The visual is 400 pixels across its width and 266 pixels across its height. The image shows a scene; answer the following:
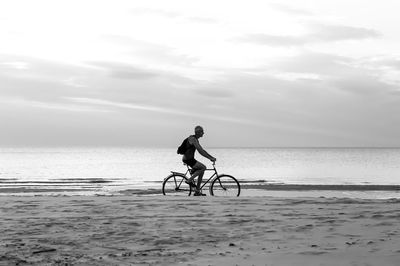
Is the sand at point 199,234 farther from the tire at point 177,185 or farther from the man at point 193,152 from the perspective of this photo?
the tire at point 177,185

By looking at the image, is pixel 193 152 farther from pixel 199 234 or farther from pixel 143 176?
pixel 143 176

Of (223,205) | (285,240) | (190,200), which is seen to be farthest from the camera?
(190,200)

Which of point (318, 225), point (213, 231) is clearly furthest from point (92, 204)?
point (318, 225)

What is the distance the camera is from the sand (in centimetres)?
626

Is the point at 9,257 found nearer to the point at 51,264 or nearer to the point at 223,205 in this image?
the point at 51,264

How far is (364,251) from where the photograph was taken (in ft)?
21.4

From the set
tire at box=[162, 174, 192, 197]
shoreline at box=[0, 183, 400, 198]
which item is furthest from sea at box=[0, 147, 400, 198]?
tire at box=[162, 174, 192, 197]

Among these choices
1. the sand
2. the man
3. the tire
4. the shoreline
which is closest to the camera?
the sand

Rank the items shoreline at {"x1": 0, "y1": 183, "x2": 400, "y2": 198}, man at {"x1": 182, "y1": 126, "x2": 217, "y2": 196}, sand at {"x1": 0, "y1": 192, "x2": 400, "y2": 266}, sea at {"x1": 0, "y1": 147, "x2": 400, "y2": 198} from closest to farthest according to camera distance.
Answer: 1. sand at {"x1": 0, "y1": 192, "x2": 400, "y2": 266}
2. man at {"x1": 182, "y1": 126, "x2": 217, "y2": 196}
3. shoreline at {"x1": 0, "y1": 183, "x2": 400, "y2": 198}
4. sea at {"x1": 0, "y1": 147, "x2": 400, "y2": 198}

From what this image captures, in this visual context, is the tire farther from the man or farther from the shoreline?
the shoreline

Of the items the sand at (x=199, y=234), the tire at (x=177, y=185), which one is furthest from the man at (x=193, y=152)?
the sand at (x=199, y=234)

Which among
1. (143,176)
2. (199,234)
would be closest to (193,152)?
(199,234)

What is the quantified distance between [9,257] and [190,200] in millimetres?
7045

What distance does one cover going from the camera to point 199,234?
26.1 ft
